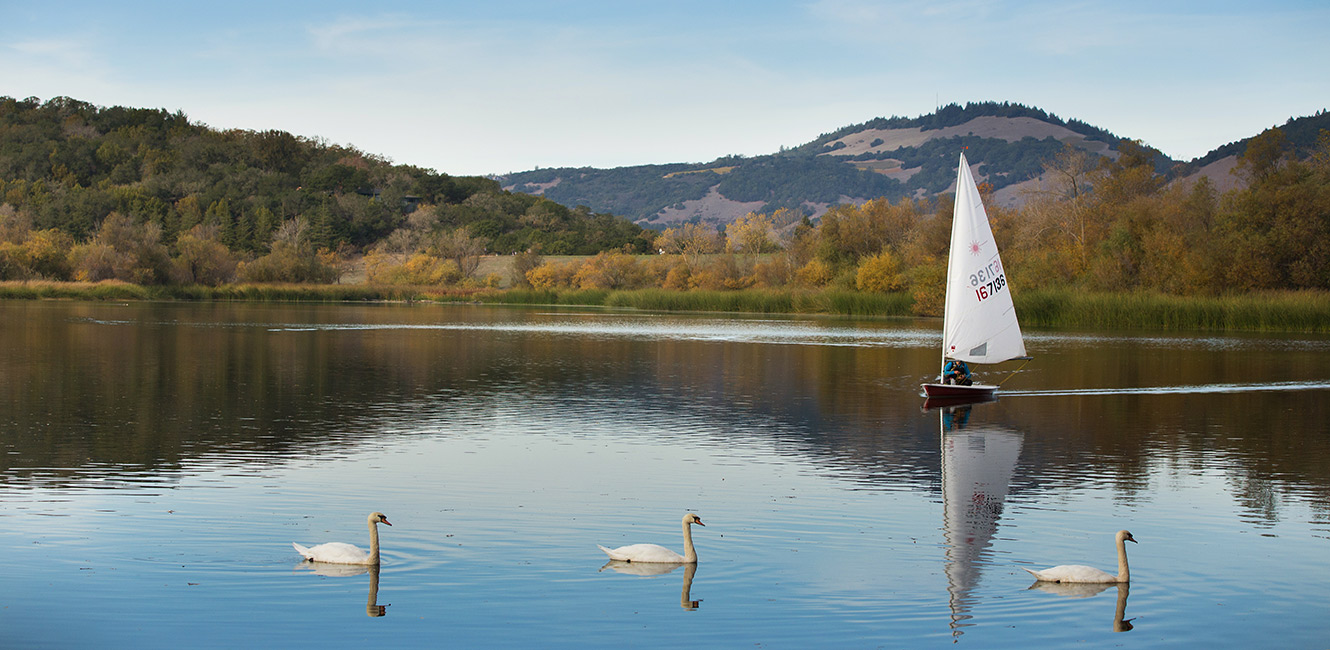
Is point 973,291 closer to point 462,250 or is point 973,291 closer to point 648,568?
point 648,568

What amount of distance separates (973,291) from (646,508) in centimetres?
1389

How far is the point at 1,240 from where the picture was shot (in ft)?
312

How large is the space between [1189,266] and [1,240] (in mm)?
91597

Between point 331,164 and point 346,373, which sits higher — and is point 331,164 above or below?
above

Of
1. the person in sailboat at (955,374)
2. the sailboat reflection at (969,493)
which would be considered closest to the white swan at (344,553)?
the sailboat reflection at (969,493)

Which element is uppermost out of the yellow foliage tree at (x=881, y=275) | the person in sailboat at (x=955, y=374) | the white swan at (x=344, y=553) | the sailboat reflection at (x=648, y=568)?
the yellow foliage tree at (x=881, y=275)

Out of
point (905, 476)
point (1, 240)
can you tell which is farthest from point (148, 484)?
point (1, 240)

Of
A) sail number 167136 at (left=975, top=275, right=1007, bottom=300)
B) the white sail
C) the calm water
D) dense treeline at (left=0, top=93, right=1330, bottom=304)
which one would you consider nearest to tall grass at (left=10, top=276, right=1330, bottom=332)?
dense treeline at (left=0, top=93, right=1330, bottom=304)

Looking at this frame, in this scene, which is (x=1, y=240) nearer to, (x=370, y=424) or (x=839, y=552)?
(x=370, y=424)

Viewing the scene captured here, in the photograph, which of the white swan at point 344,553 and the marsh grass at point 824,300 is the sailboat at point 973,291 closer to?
the white swan at point 344,553

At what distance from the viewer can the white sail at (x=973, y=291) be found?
23.0m

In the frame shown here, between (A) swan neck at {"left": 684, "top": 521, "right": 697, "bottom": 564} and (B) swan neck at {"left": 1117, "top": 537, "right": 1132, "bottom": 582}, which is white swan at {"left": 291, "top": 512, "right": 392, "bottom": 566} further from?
(B) swan neck at {"left": 1117, "top": 537, "right": 1132, "bottom": 582}

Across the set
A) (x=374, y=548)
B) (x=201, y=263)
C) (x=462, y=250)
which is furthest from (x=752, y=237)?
(x=374, y=548)

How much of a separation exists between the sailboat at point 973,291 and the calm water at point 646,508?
138 cm
